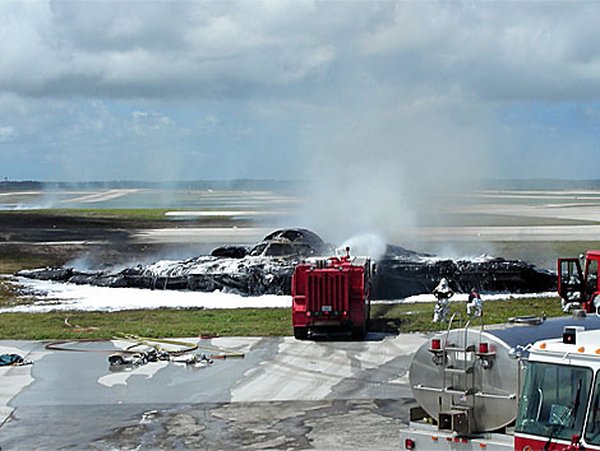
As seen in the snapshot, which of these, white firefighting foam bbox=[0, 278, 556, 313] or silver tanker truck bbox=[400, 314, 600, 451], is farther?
white firefighting foam bbox=[0, 278, 556, 313]

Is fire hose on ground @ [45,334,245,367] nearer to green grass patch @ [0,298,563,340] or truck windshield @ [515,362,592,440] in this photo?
green grass patch @ [0,298,563,340]

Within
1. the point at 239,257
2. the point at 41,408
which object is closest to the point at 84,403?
the point at 41,408

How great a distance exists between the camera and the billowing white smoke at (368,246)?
140ft

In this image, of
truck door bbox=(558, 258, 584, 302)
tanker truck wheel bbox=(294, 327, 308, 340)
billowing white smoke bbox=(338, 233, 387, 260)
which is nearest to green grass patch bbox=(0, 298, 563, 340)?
tanker truck wheel bbox=(294, 327, 308, 340)

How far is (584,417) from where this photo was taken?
10.5 m

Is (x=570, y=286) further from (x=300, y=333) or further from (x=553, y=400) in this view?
(x=553, y=400)

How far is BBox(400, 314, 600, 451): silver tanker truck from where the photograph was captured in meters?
12.2

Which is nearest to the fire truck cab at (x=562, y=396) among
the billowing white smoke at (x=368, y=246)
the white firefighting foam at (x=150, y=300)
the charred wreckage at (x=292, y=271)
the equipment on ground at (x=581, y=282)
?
the equipment on ground at (x=581, y=282)

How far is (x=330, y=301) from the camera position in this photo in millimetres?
29328

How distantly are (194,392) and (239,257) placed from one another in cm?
2478

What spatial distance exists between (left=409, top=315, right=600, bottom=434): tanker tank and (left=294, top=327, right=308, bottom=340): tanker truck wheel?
16.4 metres

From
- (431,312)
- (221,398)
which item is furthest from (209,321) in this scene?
(221,398)

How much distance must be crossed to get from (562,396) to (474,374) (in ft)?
6.25

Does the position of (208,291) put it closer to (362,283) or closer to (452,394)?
(362,283)
